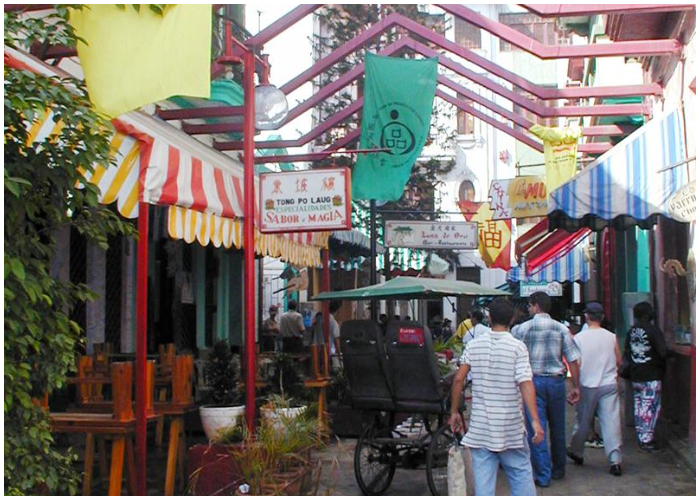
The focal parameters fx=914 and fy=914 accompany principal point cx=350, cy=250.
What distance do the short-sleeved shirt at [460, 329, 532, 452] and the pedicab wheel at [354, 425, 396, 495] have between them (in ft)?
7.58

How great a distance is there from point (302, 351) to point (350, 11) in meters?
16.0

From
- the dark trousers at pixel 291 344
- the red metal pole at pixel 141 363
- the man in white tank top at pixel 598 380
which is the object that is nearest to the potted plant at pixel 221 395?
the red metal pole at pixel 141 363

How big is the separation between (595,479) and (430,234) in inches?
A: 326

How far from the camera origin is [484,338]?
703 cm

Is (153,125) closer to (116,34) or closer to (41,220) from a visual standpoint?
(116,34)

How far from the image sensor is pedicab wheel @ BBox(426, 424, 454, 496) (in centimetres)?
867

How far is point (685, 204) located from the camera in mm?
8875

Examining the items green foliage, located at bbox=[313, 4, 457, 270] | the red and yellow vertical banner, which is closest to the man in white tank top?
the red and yellow vertical banner

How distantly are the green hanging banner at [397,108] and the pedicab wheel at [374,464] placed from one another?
197 inches

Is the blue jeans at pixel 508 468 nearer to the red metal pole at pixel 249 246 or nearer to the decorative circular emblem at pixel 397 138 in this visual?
the red metal pole at pixel 249 246

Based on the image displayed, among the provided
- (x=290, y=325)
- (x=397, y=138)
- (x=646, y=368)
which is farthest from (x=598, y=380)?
(x=290, y=325)

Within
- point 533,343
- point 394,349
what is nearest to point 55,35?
point 394,349

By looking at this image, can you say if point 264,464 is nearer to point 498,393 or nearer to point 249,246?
point 498,393

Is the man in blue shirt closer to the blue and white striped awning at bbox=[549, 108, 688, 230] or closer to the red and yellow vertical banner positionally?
the blue and white striped awning at bbox=[549, 108, 688, 230]
